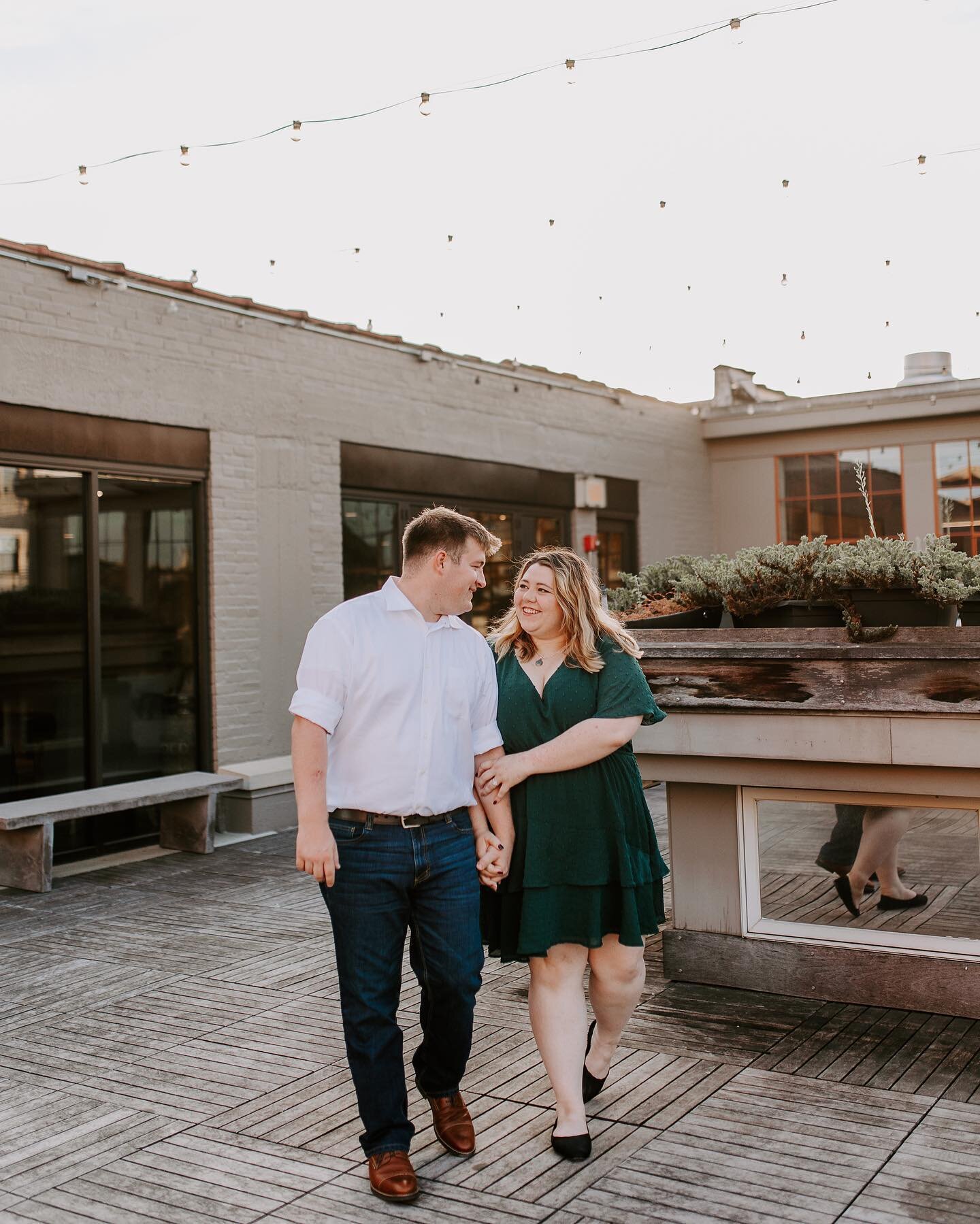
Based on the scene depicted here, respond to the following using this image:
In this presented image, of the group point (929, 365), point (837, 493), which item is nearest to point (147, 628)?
point (837, 493)

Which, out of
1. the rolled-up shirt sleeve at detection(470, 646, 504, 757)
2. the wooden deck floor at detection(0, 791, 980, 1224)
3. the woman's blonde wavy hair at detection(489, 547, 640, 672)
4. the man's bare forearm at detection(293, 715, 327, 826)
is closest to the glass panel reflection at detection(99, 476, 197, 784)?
the wooden deck floor at detection(0, 791, 980, 1224)

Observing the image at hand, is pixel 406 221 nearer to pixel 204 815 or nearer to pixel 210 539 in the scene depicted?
pixel 210 539

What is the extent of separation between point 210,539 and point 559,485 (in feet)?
13.3

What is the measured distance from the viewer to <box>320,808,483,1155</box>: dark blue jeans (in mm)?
3145

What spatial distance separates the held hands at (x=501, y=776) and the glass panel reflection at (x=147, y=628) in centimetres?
490

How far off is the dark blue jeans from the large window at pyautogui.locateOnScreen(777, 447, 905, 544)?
1011 centimetres

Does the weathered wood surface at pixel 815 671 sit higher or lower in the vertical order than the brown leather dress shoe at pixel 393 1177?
higher

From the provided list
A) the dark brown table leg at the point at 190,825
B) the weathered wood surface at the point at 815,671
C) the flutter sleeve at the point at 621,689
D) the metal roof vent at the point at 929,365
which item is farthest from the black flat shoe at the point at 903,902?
the metal roof vent at the point at 929,365

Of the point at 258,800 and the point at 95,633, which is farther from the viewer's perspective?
the point at 258,800

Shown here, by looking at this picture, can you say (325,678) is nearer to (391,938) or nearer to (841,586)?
(391,938)

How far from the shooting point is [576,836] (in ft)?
11.2

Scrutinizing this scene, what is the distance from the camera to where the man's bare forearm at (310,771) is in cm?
307

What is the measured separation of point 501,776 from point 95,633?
16.0ft

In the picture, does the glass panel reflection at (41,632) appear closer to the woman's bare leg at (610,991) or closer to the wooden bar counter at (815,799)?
the wooden bar counter at (815,799)
